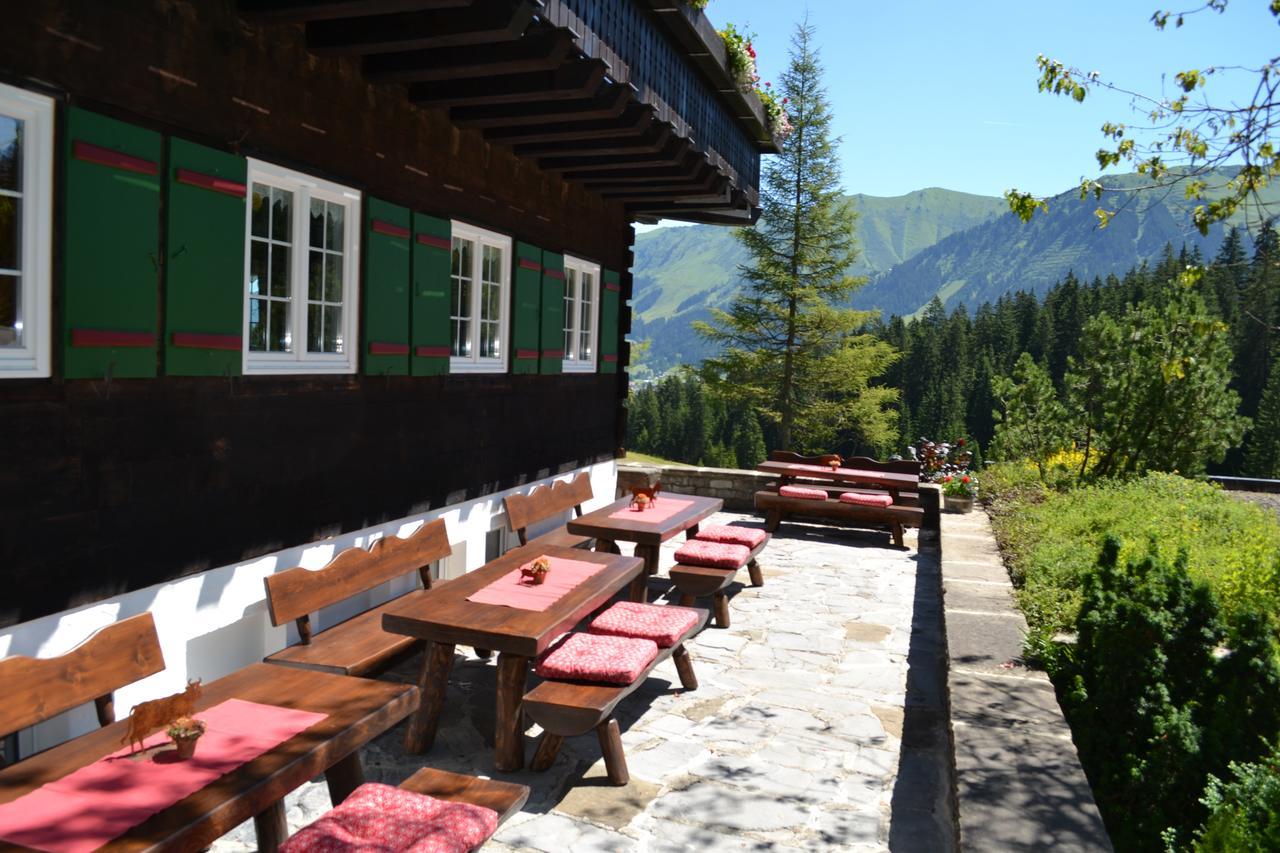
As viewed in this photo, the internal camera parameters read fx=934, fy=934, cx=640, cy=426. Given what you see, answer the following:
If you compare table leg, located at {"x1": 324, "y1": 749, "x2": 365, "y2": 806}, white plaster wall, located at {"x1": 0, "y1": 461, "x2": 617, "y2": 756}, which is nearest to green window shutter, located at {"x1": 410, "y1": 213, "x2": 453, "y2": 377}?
white plaster wall, located at {"x1": 0, "y1": 461, "x2": 617, "y2": 756}

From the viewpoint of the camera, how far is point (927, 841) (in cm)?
400

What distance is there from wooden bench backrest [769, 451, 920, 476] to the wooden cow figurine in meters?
9.63

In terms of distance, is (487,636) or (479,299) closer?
(487,636)

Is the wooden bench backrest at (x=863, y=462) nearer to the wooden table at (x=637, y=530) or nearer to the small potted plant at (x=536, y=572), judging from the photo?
the wooden table at (x=637, y=530)

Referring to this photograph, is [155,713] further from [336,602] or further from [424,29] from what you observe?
[424,29]

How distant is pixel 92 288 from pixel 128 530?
1.12 metres

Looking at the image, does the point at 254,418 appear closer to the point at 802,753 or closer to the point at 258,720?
the point at 258,720

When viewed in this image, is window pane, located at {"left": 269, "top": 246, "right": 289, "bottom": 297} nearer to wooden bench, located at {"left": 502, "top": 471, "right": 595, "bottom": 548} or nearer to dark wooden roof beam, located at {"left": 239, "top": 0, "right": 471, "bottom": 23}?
dark wooden roof beam, located at {"left": 239, "top": 0, "right": 471, "bottom": 23}

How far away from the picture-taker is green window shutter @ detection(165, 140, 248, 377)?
14.6ft

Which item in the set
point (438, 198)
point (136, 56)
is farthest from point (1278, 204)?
point (136, 56)

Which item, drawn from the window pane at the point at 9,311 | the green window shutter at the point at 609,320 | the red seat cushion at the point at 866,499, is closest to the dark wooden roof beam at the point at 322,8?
the window pane at the point at 9,311

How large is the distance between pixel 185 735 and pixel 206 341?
8.02 ft

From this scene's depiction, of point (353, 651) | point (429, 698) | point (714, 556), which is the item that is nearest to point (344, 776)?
point (429, 698)

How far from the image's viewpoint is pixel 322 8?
4.58m
